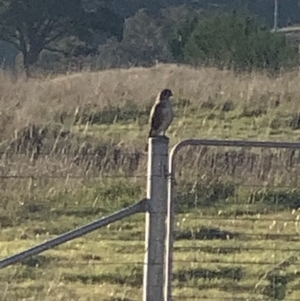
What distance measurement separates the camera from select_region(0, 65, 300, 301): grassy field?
711 cm

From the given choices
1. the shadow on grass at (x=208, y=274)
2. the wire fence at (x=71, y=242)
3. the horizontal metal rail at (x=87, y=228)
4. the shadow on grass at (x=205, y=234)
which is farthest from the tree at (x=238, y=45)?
the horizontal metal rail at (x=87, y=228)

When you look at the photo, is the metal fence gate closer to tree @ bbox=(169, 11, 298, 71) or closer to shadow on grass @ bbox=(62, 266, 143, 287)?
shadow on grass @ bbox=(62, 266, 143, 287)

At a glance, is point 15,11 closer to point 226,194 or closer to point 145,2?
point 145,2

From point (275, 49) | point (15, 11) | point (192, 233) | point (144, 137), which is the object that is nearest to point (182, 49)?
point (275, 49)

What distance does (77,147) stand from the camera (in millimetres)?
11914

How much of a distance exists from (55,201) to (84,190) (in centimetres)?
47

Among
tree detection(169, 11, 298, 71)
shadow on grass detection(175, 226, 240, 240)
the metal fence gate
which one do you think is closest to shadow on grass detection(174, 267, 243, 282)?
the metal fence gate

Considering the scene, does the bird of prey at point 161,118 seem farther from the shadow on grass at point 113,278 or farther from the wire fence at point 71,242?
the shadow on grass at point 113,278

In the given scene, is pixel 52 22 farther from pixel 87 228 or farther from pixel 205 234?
pixel 87 228

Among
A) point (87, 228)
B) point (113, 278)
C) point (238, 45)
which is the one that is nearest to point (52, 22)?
point (238, 45)

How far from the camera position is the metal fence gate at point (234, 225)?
22.7 feet

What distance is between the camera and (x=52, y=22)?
37.5 metres

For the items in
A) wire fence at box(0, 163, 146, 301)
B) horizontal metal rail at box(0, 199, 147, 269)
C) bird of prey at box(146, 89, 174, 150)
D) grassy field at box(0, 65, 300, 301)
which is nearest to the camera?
horizontal metal rail at box(0, 199, 147, 269)

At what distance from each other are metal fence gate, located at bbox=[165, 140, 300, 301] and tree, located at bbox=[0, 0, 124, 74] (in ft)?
86.6
